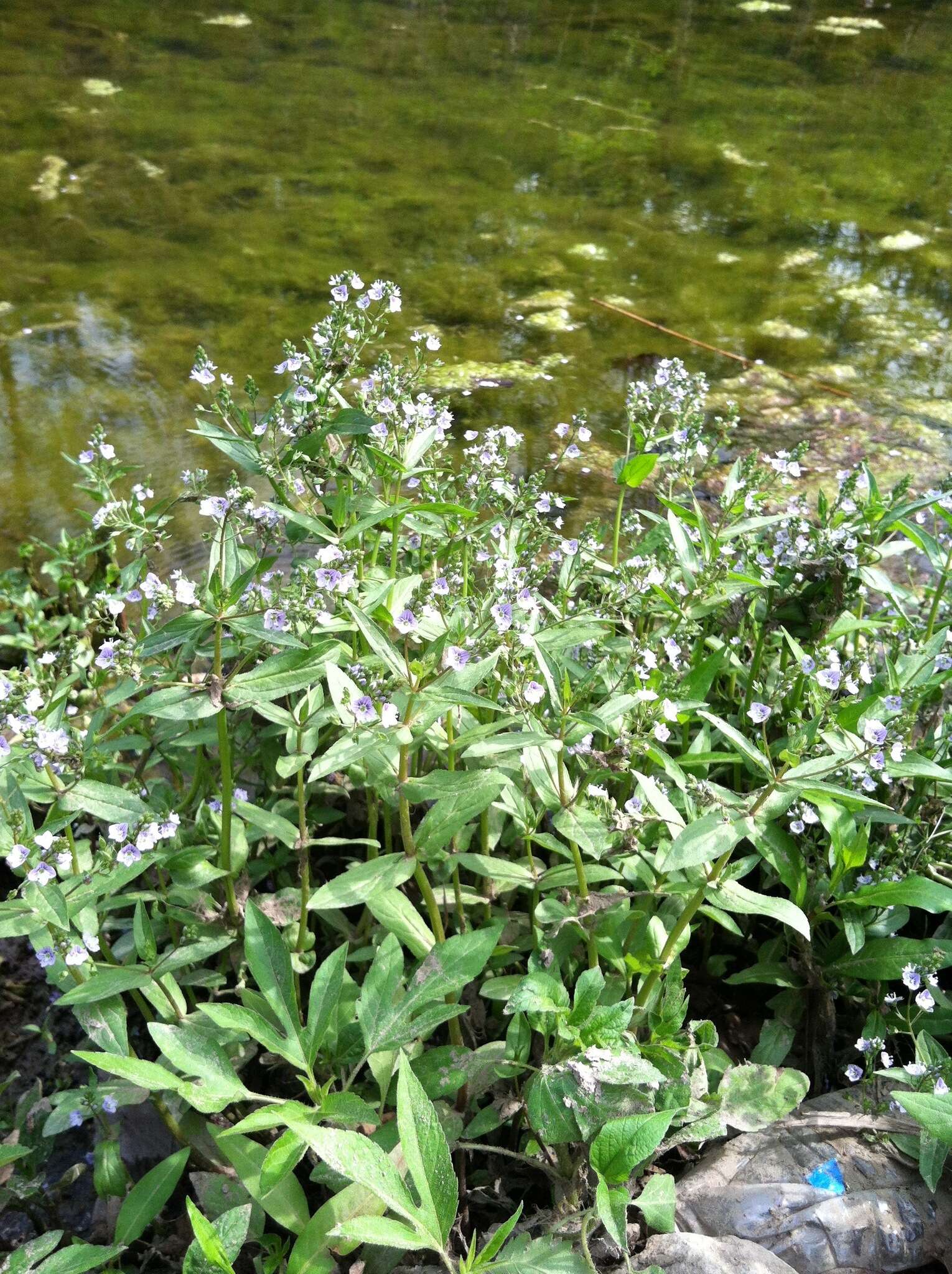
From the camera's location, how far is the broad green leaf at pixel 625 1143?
1.31 m

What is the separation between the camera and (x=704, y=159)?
6.75m

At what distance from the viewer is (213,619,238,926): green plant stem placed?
1.58 m

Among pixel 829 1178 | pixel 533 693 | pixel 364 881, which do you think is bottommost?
pixel 829 1178

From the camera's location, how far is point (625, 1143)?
1.32 m

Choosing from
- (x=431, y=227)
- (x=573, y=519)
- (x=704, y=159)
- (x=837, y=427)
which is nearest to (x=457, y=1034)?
(x=573, y=519)

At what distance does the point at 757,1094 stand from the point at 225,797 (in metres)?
0.95

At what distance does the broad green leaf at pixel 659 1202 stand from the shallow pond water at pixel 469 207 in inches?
119

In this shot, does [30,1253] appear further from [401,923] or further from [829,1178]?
[829,1178]

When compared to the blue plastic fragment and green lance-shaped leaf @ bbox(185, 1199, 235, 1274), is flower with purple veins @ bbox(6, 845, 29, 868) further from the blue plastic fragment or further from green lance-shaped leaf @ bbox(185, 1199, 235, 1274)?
the blue plastic fragment

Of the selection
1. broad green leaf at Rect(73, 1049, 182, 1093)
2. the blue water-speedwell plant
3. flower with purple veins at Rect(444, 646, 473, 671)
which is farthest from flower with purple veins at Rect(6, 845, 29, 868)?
flower with purple veins at Rect(444, 646, 473, 671)

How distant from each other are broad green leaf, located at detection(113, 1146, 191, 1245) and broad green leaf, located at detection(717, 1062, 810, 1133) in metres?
0.83

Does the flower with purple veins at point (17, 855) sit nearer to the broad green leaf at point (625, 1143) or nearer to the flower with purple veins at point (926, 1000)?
the broad green leaf at point (625, 1143)

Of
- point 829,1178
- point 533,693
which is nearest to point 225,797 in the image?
point 533,693

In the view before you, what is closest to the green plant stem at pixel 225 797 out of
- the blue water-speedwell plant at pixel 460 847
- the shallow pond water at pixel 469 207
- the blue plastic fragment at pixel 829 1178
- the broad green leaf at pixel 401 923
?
the blue water-speedwell plant at pixel 460 847
